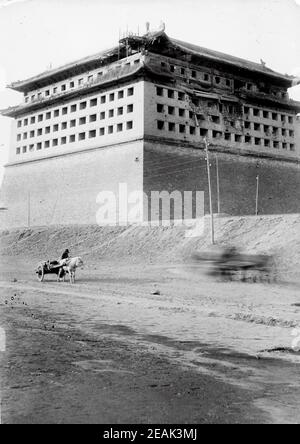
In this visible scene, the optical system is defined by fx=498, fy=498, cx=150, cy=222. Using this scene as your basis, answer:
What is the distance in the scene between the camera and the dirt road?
139 inches

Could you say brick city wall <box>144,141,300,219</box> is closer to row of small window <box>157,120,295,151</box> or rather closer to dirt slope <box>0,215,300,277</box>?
row of small window <box>157,120,295,151</box>

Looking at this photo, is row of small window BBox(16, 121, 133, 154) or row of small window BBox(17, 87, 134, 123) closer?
row of small window BBox(16, 121, 133, 154)

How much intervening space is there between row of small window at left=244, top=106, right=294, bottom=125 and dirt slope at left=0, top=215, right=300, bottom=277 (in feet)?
51.7

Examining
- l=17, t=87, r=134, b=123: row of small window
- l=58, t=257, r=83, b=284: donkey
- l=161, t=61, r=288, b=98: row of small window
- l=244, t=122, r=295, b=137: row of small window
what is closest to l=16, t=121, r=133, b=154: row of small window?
l=17, t=87, r=134, b=123: row of small window

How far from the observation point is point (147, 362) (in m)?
5.10

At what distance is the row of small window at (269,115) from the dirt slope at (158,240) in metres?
15.8

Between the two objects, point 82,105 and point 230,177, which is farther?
point 82,105

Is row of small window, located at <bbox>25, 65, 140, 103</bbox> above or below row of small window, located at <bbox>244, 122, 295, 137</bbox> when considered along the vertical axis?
above

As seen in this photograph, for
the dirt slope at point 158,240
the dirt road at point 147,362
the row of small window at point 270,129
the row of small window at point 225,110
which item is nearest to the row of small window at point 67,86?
the row of small window at point 225,110

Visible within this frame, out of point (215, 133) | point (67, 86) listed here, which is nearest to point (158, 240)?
point (215, 133)

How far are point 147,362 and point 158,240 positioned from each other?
22.0m

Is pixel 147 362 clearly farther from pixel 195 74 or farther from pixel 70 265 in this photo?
pixel 195 74

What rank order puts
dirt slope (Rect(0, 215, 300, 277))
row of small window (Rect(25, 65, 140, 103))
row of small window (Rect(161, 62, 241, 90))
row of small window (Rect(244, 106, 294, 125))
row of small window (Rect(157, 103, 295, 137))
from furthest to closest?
1. row of small window (Rect(244, 106, 294, 125))
2. row of small window (Rect(25, 65, 140, 103))
3. row of small window (Rect(161, 62, 241, 90))
4. row of small window (Rect(157, 103, 295, 137))
5. dirt slope (Rect(0, 215, 300, 277))
